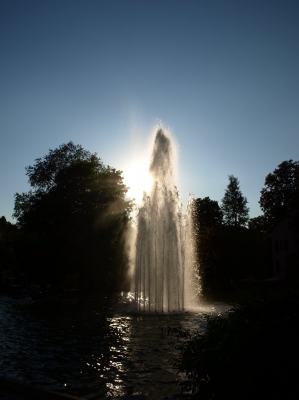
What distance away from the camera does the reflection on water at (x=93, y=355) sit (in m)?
8.57

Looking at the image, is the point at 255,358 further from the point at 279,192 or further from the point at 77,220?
the point at 279,192

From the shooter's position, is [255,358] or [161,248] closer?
[255,358]

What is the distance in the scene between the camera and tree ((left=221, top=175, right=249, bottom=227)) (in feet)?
237

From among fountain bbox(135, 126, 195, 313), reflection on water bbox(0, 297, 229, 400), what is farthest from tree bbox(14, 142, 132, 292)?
reflection on water bbox(0, 297, 229, 400)

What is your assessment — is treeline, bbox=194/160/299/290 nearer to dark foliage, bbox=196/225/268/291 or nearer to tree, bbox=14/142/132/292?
dark foliage, bbox=196/225/268/291

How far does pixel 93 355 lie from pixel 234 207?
6334cm

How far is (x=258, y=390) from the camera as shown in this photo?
4.29 meters

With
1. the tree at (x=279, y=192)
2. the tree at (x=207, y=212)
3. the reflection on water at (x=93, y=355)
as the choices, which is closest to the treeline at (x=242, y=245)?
the tree at (x=279, y=192)

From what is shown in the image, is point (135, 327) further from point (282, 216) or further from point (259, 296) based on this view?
point (282, 216)

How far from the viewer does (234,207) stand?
72.3 meters

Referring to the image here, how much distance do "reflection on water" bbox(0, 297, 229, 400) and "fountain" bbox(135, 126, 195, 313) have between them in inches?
206

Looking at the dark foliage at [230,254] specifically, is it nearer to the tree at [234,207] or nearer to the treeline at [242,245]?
the treeline at [242,245]

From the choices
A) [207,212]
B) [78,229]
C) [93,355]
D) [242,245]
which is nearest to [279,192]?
[242,245]

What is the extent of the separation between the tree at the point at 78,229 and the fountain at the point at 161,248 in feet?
30.3
